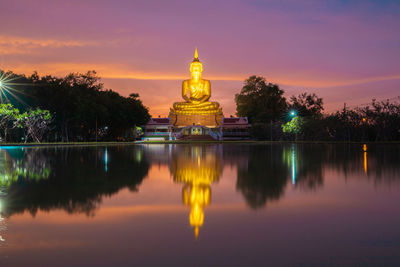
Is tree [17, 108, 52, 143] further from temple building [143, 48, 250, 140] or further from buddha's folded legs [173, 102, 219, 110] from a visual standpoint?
buddha's folded legs [173, 102, 219, 110]

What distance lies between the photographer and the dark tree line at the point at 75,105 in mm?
41500

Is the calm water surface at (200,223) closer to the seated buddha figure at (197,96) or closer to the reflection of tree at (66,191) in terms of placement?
the reflection of tree at (66,191)

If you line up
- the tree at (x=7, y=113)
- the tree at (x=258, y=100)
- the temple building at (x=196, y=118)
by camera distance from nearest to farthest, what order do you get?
the tree at (x=7, y=113)
the temple building at (x=196, y=118)
the tree at (x=258, y=100)

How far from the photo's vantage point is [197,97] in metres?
69.9

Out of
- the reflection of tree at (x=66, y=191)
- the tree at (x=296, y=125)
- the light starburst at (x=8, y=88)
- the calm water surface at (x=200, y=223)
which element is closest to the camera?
the calm water surface at (x=200, y=223)

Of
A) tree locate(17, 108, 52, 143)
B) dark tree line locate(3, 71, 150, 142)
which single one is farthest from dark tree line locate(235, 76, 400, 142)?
tree locate(17, 108, 52, 143)

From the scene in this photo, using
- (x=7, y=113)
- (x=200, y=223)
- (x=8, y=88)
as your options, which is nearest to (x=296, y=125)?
(x=7, y=113)

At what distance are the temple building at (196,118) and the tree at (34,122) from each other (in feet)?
82.1

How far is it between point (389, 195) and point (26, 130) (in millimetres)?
45239

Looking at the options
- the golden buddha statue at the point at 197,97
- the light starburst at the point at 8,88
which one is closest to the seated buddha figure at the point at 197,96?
the golden buddha statue at the point at 197,97

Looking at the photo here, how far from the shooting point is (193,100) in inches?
2758

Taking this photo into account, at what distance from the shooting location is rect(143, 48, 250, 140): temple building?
225 feet

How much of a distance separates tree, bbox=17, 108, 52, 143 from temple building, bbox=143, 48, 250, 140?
985 inches

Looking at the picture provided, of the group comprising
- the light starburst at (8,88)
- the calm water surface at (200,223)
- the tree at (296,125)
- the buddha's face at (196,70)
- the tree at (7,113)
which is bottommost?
the calm water surface at (200,223)
